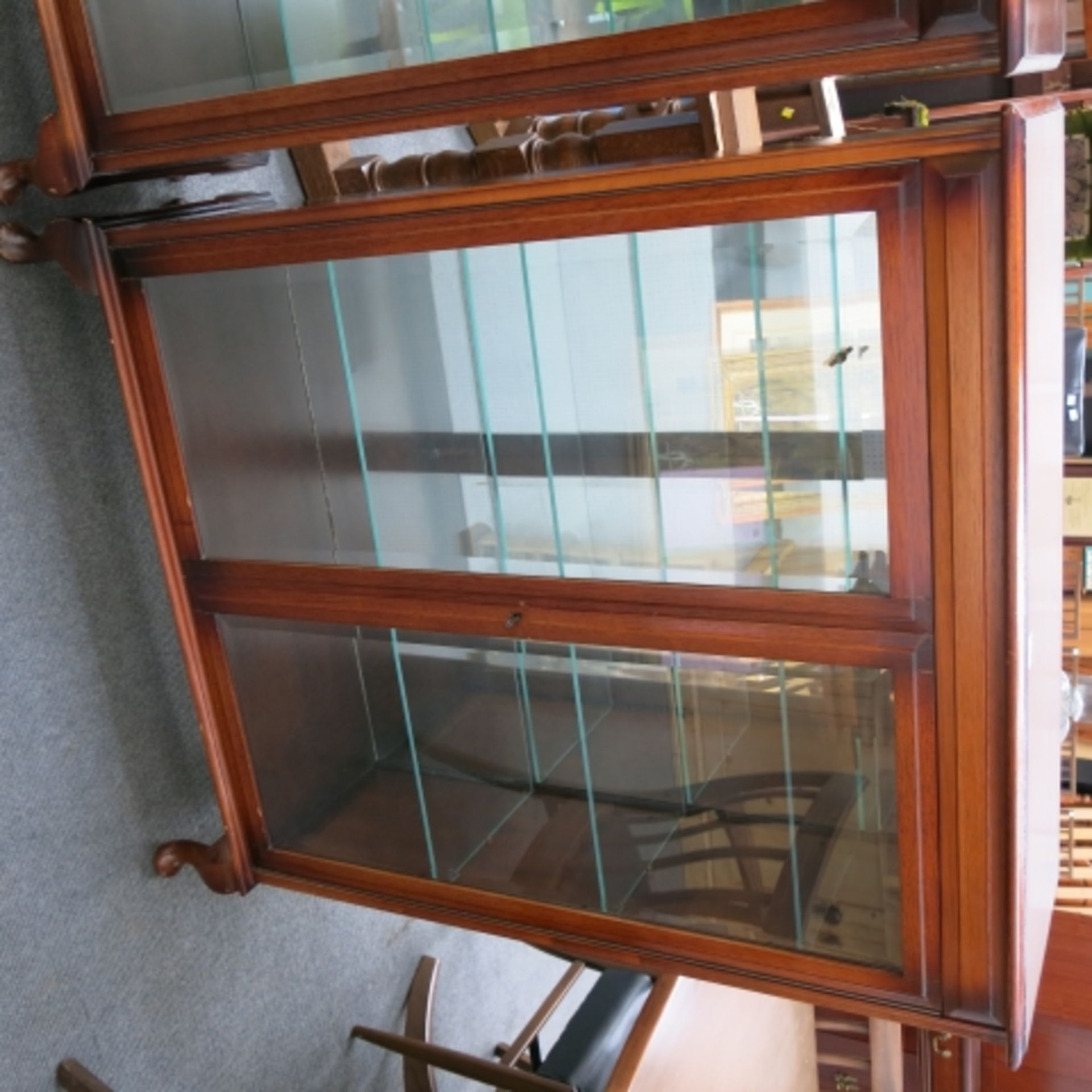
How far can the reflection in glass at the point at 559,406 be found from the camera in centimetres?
83

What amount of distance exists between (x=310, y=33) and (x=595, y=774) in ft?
2.20

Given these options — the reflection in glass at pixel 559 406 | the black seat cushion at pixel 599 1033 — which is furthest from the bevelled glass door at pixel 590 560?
the black seat cushion at pixel 599 1033

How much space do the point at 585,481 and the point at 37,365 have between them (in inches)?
23.1

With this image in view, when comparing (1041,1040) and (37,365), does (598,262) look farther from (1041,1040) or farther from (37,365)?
(1041,1040)

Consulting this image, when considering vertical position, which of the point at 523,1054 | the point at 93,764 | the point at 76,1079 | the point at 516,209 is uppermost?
the point at 516,209

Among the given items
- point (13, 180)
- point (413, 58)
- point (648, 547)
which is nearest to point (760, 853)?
point (648, 547)

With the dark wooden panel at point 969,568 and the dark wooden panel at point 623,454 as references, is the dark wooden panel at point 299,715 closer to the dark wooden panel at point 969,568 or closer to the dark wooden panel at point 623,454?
the dark wooden panel at point 623,454

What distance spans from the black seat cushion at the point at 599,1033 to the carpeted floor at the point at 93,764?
0.41m

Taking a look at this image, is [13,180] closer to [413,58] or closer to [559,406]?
[413,58]

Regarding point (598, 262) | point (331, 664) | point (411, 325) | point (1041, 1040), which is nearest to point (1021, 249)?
point (598, 262)

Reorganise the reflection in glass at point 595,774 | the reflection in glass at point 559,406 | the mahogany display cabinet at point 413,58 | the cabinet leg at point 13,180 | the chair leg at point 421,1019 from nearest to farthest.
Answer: the mahogany display cabinet at point 413,58 → the reflection in glass at point 559,406 → the reflection in glass at point 595,774 → the cabinet leg at point 13,180 → the chair leg at point 421,1019

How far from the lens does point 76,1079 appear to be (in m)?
1.18

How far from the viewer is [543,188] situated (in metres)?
0.84

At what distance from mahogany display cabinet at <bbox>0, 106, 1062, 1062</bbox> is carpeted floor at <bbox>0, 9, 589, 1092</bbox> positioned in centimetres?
13
